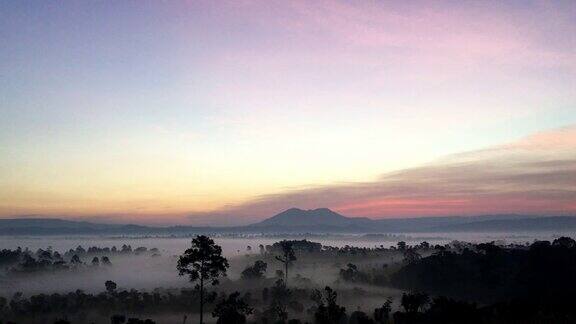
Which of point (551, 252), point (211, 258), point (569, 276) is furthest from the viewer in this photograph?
point (551, 252)

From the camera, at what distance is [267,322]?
96938 mm

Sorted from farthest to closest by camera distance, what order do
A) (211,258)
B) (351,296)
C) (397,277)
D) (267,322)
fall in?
(397,277), (351,296), (267,322), (211,258)

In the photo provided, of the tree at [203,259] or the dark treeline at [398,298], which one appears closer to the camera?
the tree at [203,259]

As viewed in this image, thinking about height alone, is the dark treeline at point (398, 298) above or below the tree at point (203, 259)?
below

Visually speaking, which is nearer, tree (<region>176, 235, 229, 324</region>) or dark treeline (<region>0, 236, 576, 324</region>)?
tree (<region>176, 235, 229, 324</region>)

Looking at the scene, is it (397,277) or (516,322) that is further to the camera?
(397,277)

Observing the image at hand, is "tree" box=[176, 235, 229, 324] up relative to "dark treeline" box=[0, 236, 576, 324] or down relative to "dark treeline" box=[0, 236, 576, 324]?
up

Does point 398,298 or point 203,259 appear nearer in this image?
point 203,259

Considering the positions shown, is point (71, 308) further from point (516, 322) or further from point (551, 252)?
point (551, 252)

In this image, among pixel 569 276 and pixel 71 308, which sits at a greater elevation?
pixel 569 276

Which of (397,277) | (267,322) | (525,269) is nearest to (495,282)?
(525,269)

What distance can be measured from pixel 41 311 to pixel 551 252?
122 metres

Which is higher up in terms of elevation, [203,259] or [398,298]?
[203,259]

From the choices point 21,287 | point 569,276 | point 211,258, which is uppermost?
point 211,258
